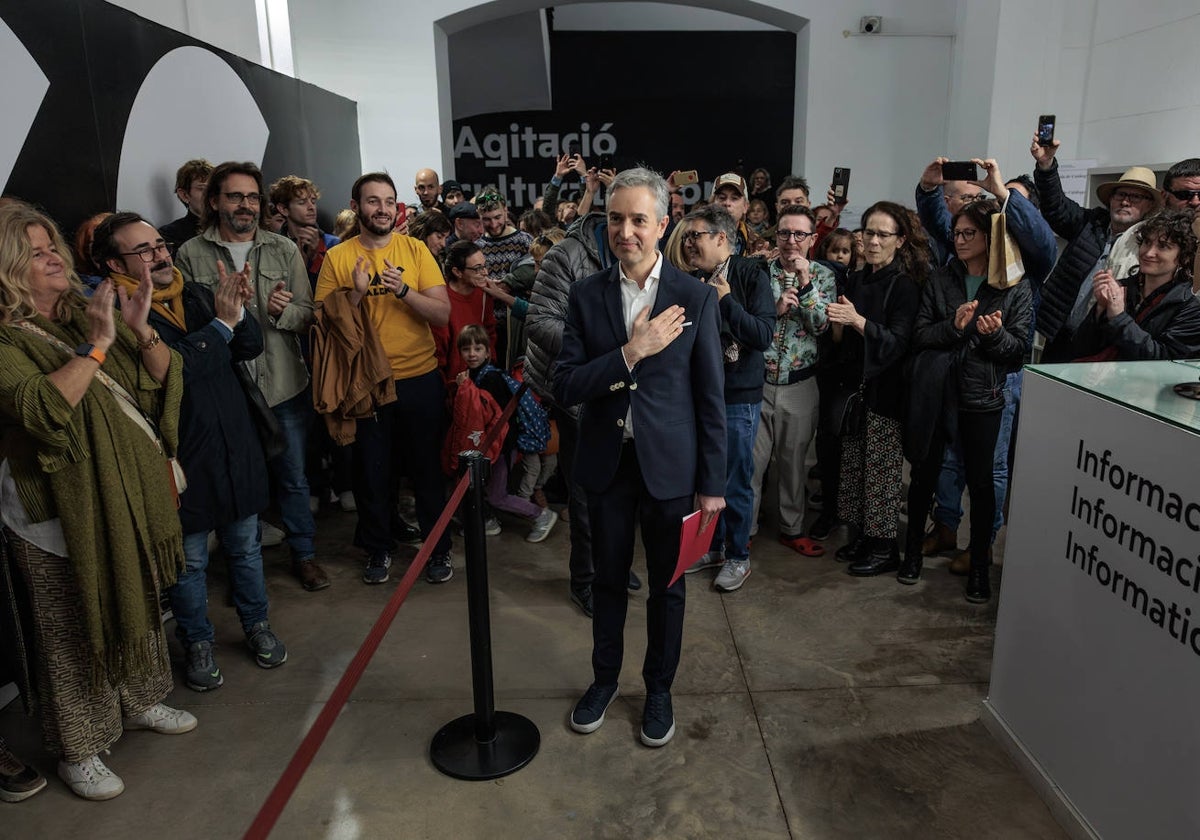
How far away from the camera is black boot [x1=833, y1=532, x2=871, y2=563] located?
404 centimetres

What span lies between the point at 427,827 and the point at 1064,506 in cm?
204

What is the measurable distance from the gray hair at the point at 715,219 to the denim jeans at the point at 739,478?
2.51ft

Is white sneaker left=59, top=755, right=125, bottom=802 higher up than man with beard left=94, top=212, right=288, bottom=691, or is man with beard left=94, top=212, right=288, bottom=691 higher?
man with beard left=94, top=212, right=288, bottom=691

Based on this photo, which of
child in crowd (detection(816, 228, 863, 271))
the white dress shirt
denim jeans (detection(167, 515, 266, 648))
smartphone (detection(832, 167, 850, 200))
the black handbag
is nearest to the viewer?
the white dress shirt

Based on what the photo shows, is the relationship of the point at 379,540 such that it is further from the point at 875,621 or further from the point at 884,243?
the point at 884,243

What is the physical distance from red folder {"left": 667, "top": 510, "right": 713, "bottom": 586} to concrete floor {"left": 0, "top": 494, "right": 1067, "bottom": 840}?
2.19ft

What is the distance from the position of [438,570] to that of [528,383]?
1.05 m

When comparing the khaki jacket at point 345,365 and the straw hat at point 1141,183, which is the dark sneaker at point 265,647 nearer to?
the khaki jacket at point 345,365

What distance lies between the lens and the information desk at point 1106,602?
1909 millimetres

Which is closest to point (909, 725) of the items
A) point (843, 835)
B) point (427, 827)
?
point (843, 835)

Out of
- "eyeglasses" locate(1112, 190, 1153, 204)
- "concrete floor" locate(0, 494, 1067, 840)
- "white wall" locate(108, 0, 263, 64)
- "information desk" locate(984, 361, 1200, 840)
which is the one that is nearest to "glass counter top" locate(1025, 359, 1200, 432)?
"information desk" locate(984, 361, 1200, 840)

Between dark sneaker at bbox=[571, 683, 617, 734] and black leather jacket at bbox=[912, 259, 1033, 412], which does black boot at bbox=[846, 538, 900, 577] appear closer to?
black leather jacket at bbox=[912, 259, 1033, 412]

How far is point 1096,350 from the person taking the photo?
355 centimetres

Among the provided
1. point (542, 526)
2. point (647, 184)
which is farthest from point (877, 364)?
point (542, 526)
